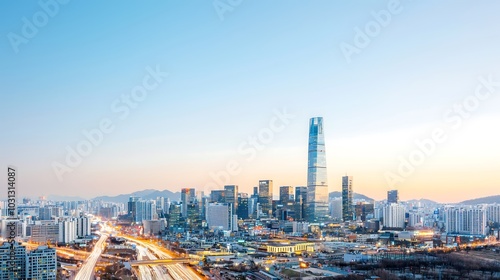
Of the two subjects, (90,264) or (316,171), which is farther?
(316,171)

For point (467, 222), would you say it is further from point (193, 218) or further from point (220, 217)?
point (193, 218)

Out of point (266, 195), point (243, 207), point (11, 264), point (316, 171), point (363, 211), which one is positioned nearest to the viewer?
point (11, 264)

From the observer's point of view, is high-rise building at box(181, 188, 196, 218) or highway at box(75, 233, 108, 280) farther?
high-rise building at box(181, 188, 196, 218)

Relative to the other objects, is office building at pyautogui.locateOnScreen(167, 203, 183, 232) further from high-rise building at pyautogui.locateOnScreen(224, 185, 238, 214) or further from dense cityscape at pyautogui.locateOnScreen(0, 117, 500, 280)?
high-rise building at pyautogui.locateOnScreen(224, 185, 238, 214)

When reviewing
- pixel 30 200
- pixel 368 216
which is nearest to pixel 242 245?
pixel 368 216

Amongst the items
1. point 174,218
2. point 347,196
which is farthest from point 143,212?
point 347,196

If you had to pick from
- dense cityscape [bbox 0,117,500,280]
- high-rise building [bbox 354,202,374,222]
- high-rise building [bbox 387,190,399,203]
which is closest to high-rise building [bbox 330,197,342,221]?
dense cityscape [bbox 0,117,500,280]
